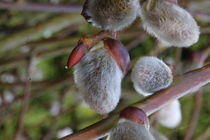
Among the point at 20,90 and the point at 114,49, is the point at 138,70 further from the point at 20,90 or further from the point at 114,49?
the point at 20,90

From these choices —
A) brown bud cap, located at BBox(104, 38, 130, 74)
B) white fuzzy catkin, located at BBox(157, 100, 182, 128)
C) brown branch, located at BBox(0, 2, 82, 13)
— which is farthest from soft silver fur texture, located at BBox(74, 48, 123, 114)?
brown branch, located at BBox(0, 2, 82, 13)

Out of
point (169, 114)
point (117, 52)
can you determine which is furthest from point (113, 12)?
point (169, 114)

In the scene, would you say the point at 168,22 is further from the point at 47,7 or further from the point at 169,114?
the point at 47,7

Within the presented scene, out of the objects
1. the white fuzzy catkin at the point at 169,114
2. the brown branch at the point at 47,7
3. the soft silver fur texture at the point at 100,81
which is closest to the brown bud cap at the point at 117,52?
the soft silver fur texture at the point at 100,81

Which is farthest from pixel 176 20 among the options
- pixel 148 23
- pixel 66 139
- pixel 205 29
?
pixel 205 29

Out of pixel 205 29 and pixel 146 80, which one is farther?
pixel 205 29
